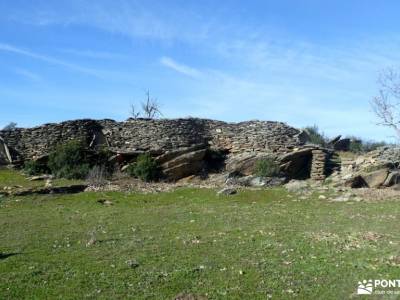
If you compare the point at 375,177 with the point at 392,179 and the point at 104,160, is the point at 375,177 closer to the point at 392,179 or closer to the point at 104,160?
the point at 392,179

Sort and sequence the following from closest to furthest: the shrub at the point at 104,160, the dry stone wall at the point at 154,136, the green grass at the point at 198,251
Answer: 1. the green grass at the point at 198,251
2. the shrub at the point at 104,160
3. the dry stone wall at the point at 154,136

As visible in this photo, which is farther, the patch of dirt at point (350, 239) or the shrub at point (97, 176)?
the shrub at point (97, 176)

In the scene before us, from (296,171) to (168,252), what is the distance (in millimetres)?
19920

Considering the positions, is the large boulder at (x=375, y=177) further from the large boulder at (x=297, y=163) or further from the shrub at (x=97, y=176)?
the shrub at (x=97, y=176)

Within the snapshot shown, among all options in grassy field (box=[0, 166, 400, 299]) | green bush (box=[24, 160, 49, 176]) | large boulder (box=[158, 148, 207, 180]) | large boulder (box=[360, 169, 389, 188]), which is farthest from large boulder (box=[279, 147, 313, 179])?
green bush (box=[24, 160, 49, 176])

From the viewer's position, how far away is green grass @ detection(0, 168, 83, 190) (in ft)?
83.6

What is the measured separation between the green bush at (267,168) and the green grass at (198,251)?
7.79 metres

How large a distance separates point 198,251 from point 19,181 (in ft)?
59.5

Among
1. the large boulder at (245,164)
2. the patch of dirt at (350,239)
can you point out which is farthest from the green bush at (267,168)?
the patch of dirt at (350,239)

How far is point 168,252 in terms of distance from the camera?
36.6ft

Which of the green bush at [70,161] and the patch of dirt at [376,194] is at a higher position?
the green bush at [70,161]
